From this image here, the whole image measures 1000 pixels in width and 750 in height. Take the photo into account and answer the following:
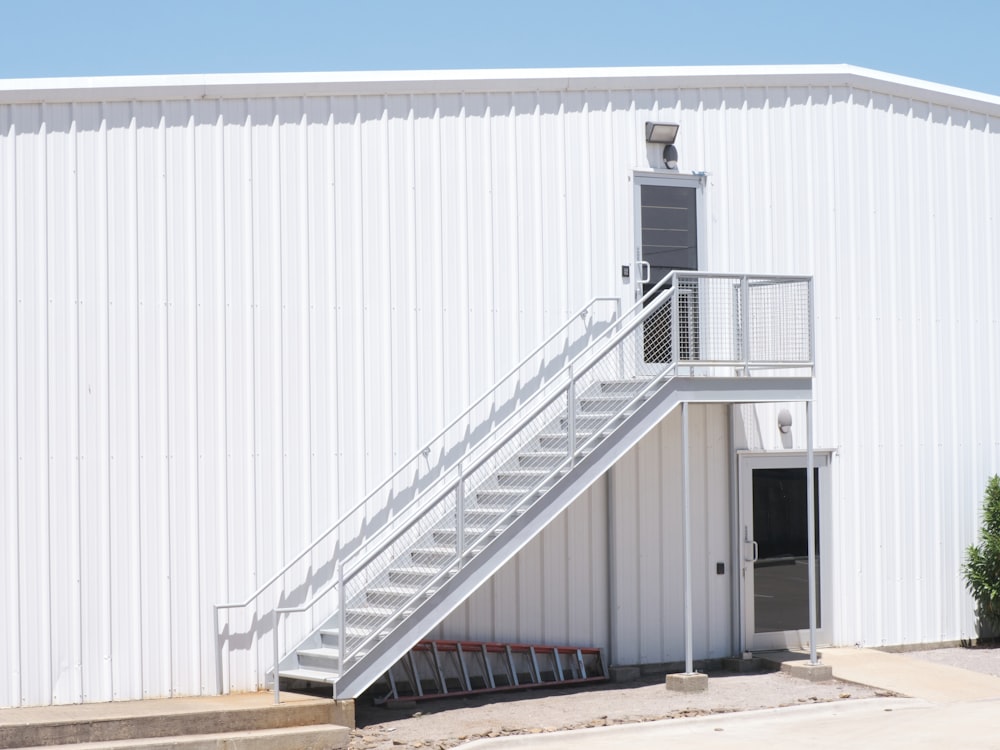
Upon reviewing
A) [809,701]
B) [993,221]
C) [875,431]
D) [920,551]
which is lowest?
[809,701]

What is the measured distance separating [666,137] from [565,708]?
6255 mm

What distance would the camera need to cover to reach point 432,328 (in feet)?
44.3

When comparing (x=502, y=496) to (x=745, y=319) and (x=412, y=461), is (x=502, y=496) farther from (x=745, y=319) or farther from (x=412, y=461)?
(x=745, y=319)

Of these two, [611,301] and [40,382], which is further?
[611,301]

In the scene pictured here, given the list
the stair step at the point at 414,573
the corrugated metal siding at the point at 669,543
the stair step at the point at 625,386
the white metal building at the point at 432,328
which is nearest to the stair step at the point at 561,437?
the stair step at the point at 625,386

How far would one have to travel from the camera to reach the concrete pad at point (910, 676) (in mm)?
13016

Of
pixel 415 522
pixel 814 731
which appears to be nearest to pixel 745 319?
pixel 415 522

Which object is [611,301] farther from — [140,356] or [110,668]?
[110,668]

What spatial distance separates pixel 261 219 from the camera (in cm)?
1280

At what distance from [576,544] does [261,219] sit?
4.74m

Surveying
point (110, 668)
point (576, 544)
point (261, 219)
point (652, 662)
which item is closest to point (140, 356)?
point (261, 219)

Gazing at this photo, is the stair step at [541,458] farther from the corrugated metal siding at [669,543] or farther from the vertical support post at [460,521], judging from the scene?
the corrugated metal siding at [669,543]

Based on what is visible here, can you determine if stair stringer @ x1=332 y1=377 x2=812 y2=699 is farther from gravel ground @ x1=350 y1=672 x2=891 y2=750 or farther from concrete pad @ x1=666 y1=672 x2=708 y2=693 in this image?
concrete pad @ x1=666 y1=672 x2=708 y2=693

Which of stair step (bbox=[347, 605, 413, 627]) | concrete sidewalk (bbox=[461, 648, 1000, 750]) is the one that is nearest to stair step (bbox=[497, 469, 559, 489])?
stair step (bbox=[347, 605, 413, 627])
